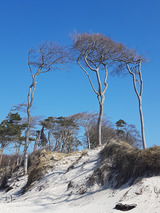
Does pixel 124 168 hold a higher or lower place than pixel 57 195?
higher

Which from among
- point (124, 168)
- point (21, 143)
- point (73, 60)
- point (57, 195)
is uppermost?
point (73, 60)

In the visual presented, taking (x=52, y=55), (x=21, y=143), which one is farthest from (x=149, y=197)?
(x=21, y=143)

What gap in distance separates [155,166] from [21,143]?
1150 inches

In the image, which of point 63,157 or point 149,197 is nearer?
point 149,197

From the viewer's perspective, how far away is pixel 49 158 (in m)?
14.3

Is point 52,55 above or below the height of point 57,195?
above

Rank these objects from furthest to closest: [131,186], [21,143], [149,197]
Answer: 1. [21,143]
2. [131,186]
3. [149,197]

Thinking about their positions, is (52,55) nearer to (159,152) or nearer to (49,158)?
(49,158)

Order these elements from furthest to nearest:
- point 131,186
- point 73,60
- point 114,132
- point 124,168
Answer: point 114,132 → point 73,60 → point 124,168 → point 131,186

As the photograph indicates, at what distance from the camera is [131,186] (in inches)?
263

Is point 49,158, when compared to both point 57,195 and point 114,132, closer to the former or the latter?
point 57,195

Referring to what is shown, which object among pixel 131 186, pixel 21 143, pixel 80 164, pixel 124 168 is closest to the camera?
pixel 131 186

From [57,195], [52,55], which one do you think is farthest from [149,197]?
[52,55]

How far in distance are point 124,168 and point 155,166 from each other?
4.50 ft
